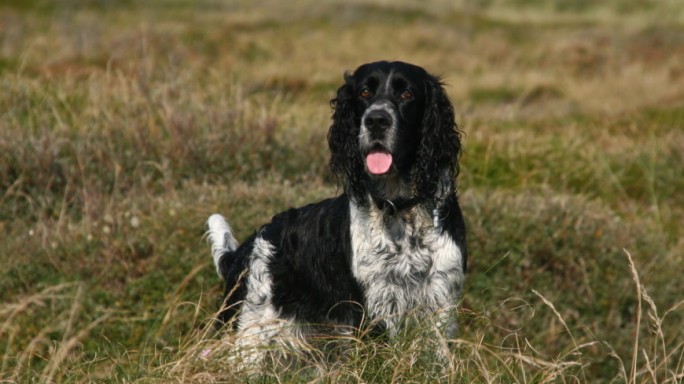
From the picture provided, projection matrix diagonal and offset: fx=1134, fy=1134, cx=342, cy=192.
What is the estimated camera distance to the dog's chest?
5.33 meters

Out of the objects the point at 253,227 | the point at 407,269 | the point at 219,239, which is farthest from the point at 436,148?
the point at 253,227

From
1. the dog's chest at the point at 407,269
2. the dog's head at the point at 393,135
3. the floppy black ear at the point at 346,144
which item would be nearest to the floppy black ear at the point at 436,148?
the dog's head at the point at 393,135

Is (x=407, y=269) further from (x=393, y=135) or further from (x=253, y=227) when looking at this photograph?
(x=253, y=227)

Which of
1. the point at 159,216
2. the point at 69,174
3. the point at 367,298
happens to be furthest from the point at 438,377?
the point at 69,174

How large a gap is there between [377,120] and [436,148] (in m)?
0.47

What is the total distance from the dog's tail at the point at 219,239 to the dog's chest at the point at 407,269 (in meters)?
1.21

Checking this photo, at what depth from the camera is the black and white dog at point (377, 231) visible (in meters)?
5.34

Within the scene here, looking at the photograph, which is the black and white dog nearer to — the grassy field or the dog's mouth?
the dog's mouth

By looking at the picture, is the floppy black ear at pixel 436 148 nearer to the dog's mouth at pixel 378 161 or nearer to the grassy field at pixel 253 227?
the dog's mouth at pixel 378 161

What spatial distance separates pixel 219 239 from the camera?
6.44m

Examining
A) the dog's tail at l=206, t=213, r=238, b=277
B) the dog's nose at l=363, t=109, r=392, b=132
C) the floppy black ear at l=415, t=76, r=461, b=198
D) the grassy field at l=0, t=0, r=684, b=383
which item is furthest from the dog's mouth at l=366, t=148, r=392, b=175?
the dog's tail at l=206, t=213, r=238, b=277

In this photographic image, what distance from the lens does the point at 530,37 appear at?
30469 millimetres

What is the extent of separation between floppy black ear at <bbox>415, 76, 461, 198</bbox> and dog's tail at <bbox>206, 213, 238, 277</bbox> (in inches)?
56.0

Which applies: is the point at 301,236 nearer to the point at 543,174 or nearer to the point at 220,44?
the point at 543,174
